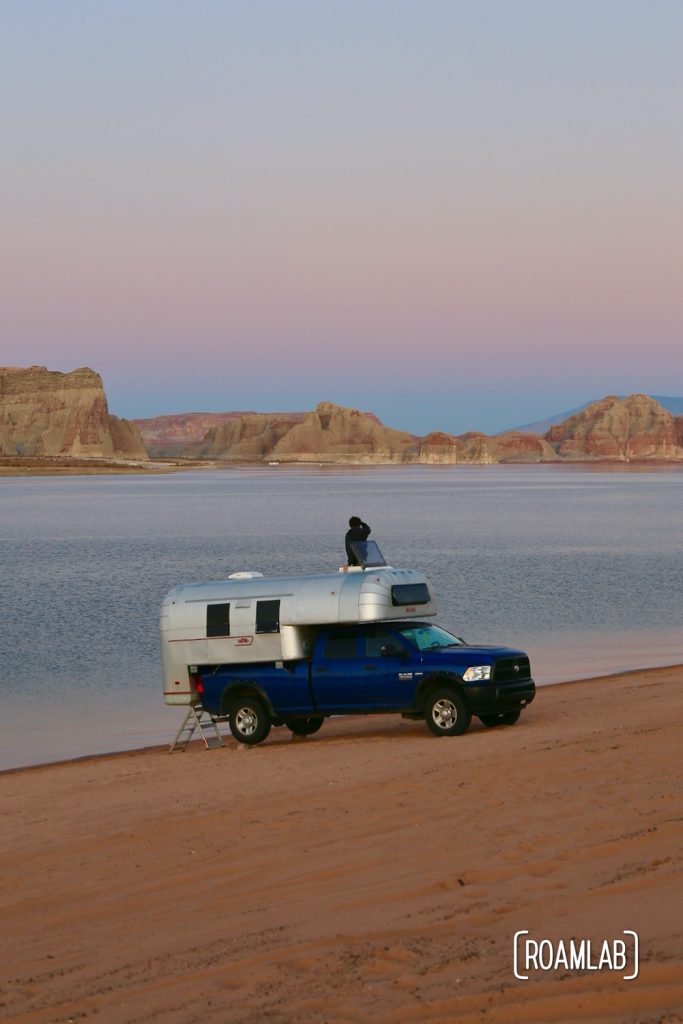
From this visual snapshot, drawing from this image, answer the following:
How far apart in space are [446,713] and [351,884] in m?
7.56

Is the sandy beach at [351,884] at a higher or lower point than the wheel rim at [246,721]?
higher

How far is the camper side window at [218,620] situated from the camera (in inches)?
688

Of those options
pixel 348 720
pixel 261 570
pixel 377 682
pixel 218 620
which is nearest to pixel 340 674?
pixel 377 682

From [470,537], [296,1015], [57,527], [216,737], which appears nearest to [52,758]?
[216,737]

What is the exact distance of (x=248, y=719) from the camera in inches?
690

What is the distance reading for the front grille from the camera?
16.6 meters

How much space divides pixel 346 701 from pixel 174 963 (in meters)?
9.32

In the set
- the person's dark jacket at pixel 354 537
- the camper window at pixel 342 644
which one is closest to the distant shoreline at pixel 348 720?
the camper window at pixel 342 644

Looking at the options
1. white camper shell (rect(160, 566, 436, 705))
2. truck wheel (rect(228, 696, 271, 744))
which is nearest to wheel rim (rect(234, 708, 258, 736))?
truck wheel (rect(228, 696, 271, 744))

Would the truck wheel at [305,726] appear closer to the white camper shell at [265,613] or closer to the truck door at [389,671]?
the white camper shell at [265,613]

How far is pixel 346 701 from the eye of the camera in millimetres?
17062

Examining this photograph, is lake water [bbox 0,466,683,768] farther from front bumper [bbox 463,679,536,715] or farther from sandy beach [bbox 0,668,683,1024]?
sandy beach [bbox 0,668,683,1024]

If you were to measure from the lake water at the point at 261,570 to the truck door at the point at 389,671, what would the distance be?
4.21 meters

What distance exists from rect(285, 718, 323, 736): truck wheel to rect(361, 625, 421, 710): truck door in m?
1.79
